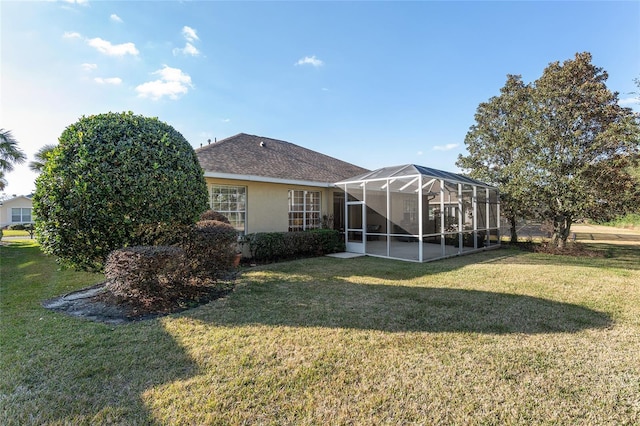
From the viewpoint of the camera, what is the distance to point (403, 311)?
193 inches

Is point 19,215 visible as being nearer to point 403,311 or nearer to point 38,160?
point 38,160

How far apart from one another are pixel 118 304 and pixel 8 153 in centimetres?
1874

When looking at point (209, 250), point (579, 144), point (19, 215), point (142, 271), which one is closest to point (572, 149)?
point (579, 144)

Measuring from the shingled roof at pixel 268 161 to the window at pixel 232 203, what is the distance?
0.80 metres

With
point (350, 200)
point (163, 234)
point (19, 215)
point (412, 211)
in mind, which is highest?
point (350, 200)

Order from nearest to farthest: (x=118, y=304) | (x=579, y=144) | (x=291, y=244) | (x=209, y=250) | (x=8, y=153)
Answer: (x=118, y=304)
(x=209, y=250)
(x=291, y=244)
(x=579, y=144)
(x=8, y=153)

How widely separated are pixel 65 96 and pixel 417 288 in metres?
10.6

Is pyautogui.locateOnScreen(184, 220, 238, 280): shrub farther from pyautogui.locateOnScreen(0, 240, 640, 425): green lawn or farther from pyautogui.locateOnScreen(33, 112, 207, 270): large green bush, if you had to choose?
pyautogui.locateOnScreen(0, 240, 640, 425): green lawn

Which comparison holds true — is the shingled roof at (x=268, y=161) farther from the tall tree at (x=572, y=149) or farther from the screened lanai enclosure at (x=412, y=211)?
the tall tree at (x=572, y=149)

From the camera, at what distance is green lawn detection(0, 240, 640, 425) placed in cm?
249

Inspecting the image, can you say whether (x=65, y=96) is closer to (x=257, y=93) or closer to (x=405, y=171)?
(x=257, y=93)

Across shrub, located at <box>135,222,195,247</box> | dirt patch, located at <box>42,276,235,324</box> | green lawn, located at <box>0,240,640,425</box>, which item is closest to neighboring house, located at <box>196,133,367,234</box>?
shrub, located at <box>135,222,195,247</box>

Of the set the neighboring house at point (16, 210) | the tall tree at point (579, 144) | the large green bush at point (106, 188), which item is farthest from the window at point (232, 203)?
the neighboring house at point (16, 210)

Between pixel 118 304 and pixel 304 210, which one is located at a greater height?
pixel 304 210
